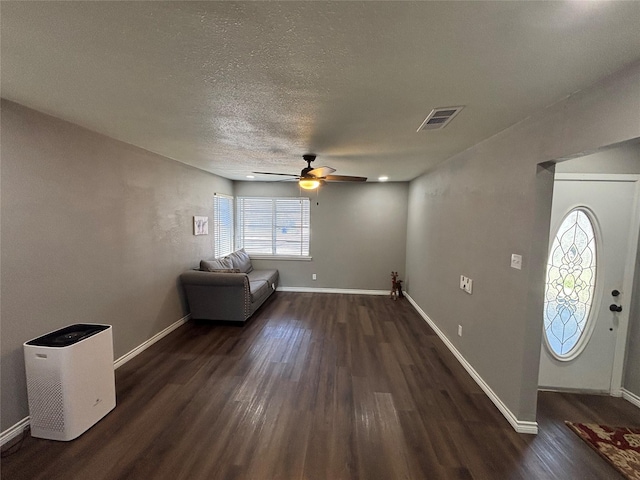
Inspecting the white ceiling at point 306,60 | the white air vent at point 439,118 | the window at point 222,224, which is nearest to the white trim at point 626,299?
the white ceiling at point 306,60

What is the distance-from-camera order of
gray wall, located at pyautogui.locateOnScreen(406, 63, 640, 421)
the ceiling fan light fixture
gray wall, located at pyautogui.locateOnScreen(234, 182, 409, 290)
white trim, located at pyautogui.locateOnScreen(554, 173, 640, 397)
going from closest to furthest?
gray wall, located at pyautogui.locateOnScreen(406, 63, 640, 421)
white trim, located at pyautogui.locateOnScreen(554, 173, 640, 397)
the ceiling fan light fixture
gray wall, located at pyautogui.locateOnScreen(234, 182, 409, 290)

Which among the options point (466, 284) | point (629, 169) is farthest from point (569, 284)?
point (629, 169)

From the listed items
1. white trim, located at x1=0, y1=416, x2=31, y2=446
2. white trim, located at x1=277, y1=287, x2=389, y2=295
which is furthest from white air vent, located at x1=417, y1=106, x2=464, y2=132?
white trim, located at x1=277, y1=287, x2=389, y2=295

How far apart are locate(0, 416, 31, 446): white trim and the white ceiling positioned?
2.40m

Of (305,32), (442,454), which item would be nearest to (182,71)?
(305,32)

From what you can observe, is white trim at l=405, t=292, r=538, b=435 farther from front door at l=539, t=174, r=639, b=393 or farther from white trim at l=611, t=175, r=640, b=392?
white trim at l=611, t=175, r=640, b=392

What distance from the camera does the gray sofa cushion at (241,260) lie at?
540 cm

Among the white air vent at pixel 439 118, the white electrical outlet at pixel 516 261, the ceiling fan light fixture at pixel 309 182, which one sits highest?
the white air vent at pixel 439 118

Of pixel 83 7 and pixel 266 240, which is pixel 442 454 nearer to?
pixel 83 7

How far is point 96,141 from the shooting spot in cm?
267

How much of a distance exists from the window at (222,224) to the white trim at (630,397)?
5.80 metres

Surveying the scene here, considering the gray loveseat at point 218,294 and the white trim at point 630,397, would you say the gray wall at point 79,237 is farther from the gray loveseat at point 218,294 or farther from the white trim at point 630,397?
the white trim at point 630,397

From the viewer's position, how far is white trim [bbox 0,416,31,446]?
1.92m

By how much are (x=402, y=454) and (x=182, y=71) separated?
2843mm
